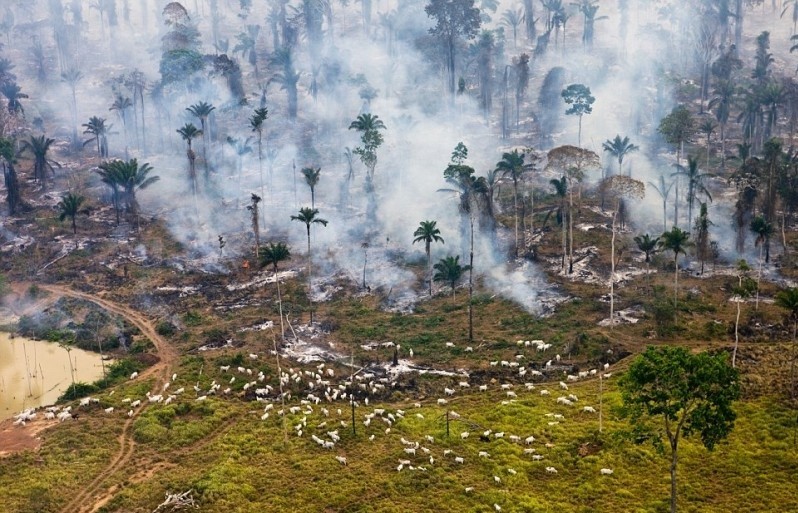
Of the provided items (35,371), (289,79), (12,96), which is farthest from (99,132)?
(35,371)

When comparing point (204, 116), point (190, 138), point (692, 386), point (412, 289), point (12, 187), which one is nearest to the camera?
point (692, 386)

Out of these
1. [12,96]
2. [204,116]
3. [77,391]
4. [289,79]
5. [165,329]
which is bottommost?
[77,391]

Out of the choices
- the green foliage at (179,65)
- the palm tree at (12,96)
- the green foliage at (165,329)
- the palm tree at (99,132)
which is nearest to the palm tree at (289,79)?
the green foliage at (179,65)

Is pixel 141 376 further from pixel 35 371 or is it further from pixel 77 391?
pixel 35 371

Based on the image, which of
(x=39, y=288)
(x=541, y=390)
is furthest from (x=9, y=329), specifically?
(x=541, y=390)

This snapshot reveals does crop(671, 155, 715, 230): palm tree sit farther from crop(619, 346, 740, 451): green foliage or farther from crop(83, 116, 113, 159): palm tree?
crop(83, 116, 113, 159): palm tree

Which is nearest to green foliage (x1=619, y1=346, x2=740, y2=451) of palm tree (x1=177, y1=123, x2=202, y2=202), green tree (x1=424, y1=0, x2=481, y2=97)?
palm tree (x1=177, y1=123, x2=202, y2=202)

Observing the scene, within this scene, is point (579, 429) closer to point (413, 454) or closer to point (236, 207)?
point (413, 454)
